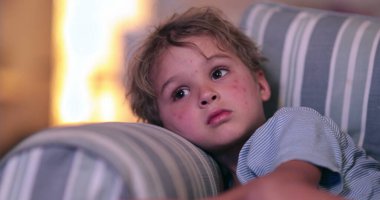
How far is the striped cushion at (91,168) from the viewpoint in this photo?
0.56 meters

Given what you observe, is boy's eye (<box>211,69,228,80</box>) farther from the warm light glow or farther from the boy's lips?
the warm light glow

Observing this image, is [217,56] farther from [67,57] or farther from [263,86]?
[67,57]

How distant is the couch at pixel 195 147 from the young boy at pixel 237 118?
2.5 inches

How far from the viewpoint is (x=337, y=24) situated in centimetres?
111

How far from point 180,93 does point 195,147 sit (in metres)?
0.18

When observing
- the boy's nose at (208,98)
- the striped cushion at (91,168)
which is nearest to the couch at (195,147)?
the striped cushion at (91,168)

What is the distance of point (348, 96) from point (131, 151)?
591 mm

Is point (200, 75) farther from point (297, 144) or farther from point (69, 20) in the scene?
point (69, 20)

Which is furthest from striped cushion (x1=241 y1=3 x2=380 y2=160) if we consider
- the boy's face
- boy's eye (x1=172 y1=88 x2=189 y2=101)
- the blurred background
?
the blurred background

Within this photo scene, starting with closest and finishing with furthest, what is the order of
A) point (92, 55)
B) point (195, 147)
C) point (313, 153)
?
point (313, 153) < point (195, 147) < point (92, 55)

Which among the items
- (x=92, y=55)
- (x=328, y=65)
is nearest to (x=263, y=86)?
(x=328, y=65)

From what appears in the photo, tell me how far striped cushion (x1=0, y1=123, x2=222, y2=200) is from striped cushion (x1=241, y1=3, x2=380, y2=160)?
0.50 m

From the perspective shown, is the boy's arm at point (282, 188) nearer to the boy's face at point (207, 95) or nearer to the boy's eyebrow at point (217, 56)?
the boy's face at point (207, 95)

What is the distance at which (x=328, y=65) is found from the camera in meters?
1.07
